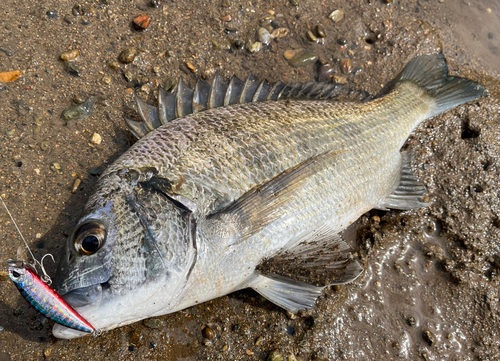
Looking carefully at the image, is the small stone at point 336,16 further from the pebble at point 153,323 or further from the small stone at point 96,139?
the pebble at point 153,323

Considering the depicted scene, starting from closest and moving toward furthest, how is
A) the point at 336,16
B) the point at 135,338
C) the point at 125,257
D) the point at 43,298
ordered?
the point at 43,298
the point at 125,257
the point at 135,338
the point at 336,16

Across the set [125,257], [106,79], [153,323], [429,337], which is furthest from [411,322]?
[106,79]

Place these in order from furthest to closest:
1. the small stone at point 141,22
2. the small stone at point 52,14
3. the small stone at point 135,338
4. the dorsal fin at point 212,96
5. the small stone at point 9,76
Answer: the small stone at point 141,22, the small stone at point 52,14, the small stone at point 9,76, the dorsal fin at point 212,96, the small stone at point 135,338

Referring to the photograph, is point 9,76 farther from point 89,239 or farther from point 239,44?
point 239,44

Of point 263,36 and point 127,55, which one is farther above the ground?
point 127,55


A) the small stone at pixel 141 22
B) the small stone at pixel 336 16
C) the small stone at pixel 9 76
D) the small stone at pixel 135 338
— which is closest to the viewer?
the small stone at pixel 135 338

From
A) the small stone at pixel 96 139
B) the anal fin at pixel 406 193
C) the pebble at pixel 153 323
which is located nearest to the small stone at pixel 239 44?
the small stone at pixel 96 139

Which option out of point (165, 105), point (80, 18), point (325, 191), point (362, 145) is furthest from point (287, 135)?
point (80, 18)
